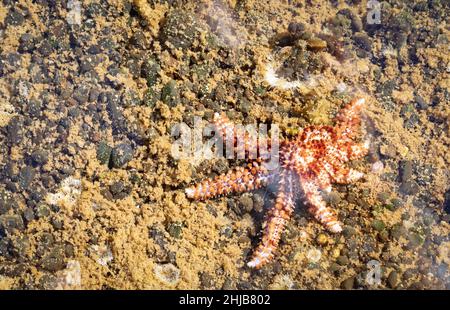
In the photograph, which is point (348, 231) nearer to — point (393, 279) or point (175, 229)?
point (393, 279)

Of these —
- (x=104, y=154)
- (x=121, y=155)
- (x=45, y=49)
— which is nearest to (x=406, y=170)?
(x=121, y=155)

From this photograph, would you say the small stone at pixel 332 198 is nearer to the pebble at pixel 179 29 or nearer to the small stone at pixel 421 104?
the small stone at pixel 421 104

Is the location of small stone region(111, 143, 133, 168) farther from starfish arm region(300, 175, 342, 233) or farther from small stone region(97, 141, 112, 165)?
starfish arm region(300, 175, 342, 233)

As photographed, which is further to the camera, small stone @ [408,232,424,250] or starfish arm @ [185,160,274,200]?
small stone @ [408,232,424,250]

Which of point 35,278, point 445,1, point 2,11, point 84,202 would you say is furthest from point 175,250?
point 445,1

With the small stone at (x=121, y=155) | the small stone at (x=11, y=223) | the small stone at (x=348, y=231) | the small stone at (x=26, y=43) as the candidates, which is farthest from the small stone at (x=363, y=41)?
the small stone at (x=11, y=223)

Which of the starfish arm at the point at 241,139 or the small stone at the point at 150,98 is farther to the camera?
the small stone at the point at 150,98

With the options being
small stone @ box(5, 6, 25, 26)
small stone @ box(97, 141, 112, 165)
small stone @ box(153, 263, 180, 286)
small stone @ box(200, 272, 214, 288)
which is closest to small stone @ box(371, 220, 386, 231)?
small stone @ box(200, 272, 214, 288)
